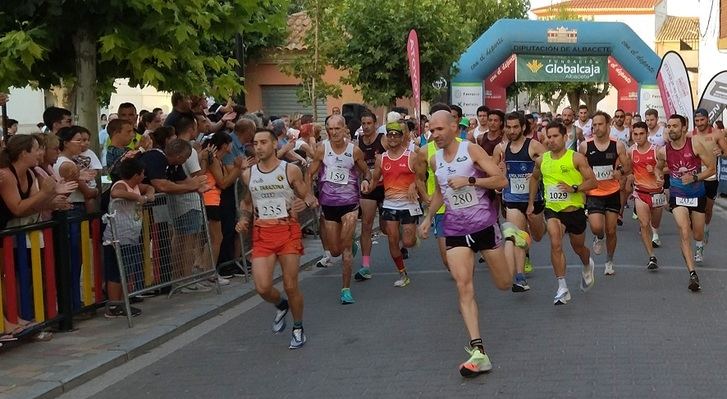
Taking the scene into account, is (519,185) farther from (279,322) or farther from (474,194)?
(279,322)

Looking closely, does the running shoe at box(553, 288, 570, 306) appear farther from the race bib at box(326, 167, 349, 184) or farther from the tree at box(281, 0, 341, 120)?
the tree at box(281, 0, 341, 120)

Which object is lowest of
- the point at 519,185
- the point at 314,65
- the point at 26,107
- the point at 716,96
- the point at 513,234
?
the point at 513,234

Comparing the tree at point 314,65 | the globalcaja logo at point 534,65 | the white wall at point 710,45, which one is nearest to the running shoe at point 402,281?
the tree at point 314,65

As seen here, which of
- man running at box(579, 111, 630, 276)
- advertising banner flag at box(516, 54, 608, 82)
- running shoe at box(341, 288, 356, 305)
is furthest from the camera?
advertising banner flag at box(516, 54, 608, 82)

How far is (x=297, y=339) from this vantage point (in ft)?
26.2

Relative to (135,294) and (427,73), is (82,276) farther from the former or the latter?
(427,73)

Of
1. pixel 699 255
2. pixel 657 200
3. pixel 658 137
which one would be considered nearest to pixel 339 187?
pixel 657 200

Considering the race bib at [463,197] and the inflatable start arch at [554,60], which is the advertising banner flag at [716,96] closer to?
the inflatable start arch at [554,60]

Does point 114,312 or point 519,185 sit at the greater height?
point 519,185

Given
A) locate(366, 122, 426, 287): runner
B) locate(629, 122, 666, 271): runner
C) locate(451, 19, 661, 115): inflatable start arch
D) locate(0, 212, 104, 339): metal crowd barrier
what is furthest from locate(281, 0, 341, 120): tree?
locate(0, 212, 104, 339): metal crowd barrier

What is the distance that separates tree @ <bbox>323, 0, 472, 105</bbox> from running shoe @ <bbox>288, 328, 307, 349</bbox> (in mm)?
17815

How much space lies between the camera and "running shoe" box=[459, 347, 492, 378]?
668cm

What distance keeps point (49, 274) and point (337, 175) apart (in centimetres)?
311

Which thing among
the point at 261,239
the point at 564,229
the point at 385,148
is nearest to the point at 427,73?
the point at 385,148
